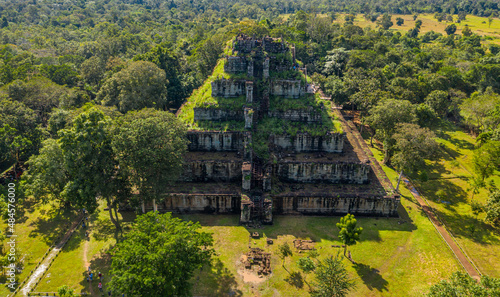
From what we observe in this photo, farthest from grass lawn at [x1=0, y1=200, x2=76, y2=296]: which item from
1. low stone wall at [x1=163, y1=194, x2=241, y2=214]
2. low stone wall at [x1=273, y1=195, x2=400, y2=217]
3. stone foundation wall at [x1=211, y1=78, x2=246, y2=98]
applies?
stone foundation wall at [x1=211, y1=78, x2=246, y2=98]

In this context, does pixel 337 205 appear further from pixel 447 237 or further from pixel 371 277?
pixel 447 237

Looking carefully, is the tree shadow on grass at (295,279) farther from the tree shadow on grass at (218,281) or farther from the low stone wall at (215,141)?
the low stone wall at (215,141)

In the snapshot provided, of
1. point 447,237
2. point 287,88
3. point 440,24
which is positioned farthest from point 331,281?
point 440,24

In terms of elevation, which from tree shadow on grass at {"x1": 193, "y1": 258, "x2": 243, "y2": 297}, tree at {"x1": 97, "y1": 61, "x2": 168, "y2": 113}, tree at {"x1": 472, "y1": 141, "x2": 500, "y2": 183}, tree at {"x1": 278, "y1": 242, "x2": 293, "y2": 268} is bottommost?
tree shadow on grass at {"x1": 193, "y1": 258, "x2": 243, "y2": 297}

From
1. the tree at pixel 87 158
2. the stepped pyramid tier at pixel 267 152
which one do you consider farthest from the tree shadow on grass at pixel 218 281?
the tree at pixel 87 158

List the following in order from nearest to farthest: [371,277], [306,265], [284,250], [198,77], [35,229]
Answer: [306,265] < [371,277] < [284,250] < [35,229] < [198,77]

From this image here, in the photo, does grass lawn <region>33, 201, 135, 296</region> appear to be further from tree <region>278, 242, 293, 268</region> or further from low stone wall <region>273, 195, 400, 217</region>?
low stone wall <region>273, 195, 400, 217</region>
